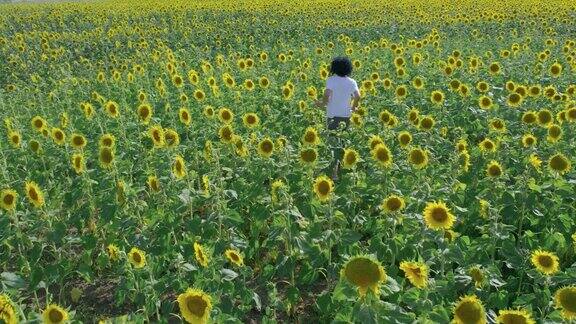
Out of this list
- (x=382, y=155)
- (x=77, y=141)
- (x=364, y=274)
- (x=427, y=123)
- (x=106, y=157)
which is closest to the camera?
(x=364, y=274)

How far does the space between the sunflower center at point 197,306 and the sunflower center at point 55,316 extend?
0.65m

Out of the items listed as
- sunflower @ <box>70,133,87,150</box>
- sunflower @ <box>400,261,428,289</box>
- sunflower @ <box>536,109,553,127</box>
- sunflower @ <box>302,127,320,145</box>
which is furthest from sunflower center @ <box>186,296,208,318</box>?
sunflower @ <box>536,109,553,127</box>

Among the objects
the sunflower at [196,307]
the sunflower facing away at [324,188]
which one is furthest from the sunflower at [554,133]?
the sunflower at [196,307]

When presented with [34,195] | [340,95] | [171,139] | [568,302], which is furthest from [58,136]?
[568,302]

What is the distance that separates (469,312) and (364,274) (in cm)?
57

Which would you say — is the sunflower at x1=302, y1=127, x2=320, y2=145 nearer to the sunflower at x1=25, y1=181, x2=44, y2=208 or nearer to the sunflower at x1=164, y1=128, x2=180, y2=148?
the sunflower at x1=164, y1=128, x2=180, y2=148

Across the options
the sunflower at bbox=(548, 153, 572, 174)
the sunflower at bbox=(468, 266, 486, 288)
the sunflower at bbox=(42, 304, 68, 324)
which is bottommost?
the sunflower at bbox=(468, 266, 486, 288)

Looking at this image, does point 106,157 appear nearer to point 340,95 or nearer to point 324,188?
point 324,188

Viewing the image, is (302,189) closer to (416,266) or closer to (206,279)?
(206,279)

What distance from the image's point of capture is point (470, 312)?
8.43 ft

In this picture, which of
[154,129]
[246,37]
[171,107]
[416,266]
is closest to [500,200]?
[416,266]

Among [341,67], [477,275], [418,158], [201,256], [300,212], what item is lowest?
[300,212]

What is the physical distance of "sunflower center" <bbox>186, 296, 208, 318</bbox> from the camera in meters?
2.76

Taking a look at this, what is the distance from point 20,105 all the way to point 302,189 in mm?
6650
